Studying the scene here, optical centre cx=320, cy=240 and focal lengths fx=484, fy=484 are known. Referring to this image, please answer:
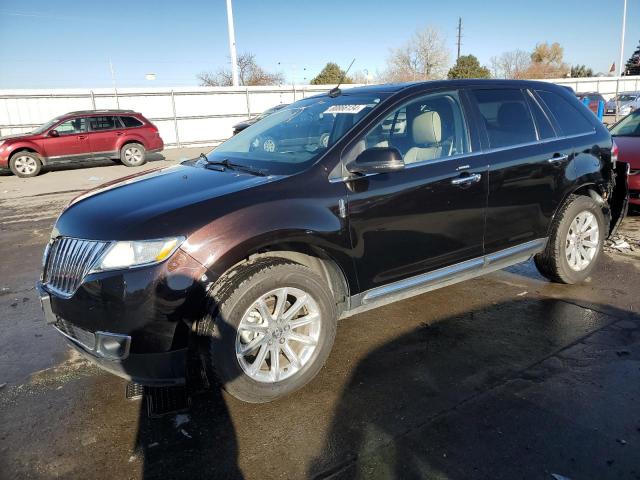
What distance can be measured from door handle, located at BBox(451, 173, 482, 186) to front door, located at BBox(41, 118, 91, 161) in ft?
46.8

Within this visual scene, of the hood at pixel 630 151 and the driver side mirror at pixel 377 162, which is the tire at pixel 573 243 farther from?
the hood at pixel 630 151

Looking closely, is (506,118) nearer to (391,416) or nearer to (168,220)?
(391,416)

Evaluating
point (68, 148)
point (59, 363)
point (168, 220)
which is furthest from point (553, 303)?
point (68, 148)

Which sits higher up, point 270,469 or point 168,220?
point 168,220

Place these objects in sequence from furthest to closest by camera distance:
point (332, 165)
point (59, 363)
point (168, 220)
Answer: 1. point (59, 363)
2. point (332, 165)
3. point (168, 220)

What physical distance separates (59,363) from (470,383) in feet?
9.47

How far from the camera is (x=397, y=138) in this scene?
3.54 m

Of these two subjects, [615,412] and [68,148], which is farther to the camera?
[68,148]

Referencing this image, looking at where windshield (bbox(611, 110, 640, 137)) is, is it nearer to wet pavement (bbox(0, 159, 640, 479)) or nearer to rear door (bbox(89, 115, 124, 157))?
wet pavement (bbox(0, 159, 640, 479))

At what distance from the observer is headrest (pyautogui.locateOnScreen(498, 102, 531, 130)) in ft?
13.2

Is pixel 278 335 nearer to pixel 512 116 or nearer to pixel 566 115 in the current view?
pixel 512 116

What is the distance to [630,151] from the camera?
6938 mm

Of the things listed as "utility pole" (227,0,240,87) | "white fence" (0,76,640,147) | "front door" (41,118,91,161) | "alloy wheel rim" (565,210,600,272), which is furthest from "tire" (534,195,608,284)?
"utility pole" (227,0,240,87)

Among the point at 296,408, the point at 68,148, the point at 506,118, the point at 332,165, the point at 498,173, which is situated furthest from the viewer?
the point at 68,148
